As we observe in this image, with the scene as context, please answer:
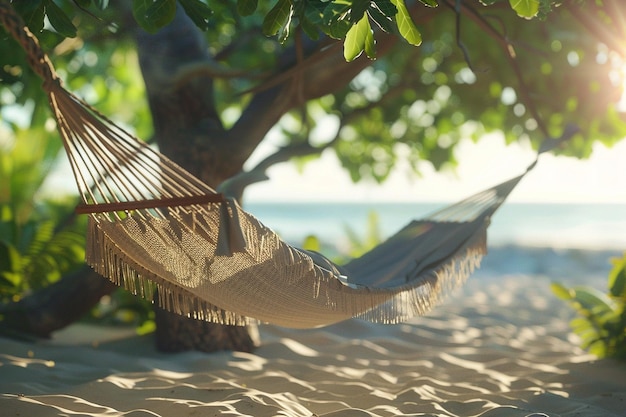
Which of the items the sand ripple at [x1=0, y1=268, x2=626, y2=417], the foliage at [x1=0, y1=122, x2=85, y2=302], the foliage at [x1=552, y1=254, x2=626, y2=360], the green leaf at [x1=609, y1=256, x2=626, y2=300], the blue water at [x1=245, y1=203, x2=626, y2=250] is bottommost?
the sand ripple at [x1=0, y1=268, x2=626, y2=417]

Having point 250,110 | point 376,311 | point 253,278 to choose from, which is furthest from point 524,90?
point 253,278

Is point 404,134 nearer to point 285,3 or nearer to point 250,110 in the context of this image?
point 250,110

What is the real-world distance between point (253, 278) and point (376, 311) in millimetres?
448

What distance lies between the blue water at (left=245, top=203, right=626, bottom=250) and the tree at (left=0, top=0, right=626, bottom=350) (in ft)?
44.8

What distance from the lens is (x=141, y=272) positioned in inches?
81.1

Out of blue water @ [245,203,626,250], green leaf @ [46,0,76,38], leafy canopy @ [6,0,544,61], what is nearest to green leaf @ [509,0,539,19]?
leafy canopy @ [6,0,544,61]

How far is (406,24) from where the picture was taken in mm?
1653

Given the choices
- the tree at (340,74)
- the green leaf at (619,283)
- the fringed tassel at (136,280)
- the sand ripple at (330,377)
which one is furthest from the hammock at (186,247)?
the green leaf at (619,283)

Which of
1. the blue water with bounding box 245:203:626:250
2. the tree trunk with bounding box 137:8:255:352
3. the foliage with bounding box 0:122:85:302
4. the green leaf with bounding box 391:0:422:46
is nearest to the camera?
the green leaf with bounding box 391:0:422:46

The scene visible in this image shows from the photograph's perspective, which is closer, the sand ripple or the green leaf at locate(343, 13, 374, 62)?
the green leaf at locate(343, 13, 374, 62)

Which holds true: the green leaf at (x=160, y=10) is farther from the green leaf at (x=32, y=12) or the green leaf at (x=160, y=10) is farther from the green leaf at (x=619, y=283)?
the green leaf at (x=619, y=283)

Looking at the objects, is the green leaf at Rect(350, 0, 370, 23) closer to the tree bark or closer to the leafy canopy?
the leafy canopy

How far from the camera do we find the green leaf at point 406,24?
1.63 meters

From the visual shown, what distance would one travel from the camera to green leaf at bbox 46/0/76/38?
1.77 meters
